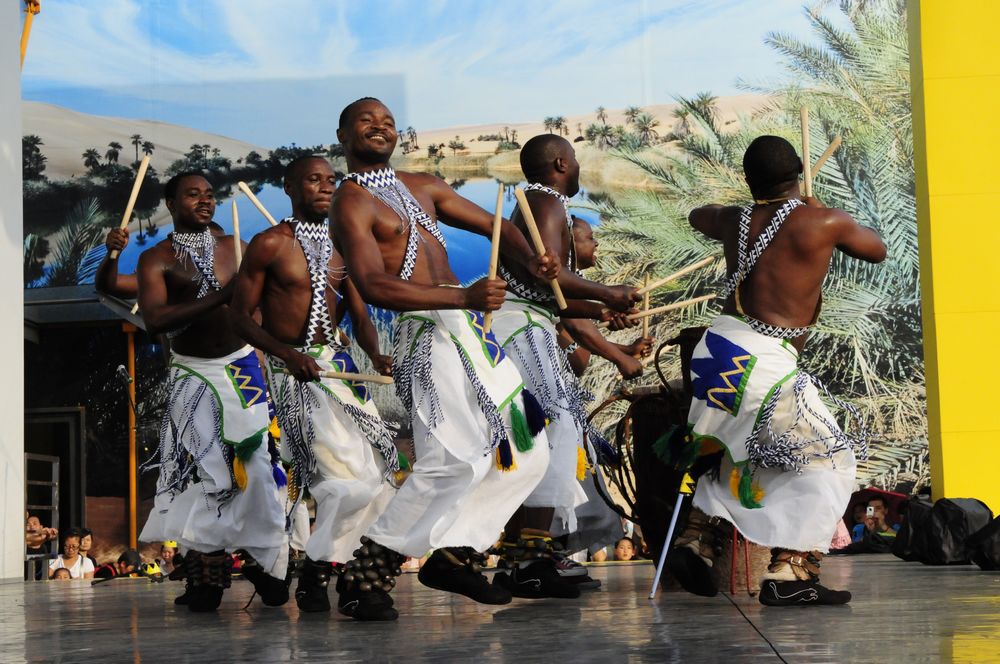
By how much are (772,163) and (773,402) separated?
2.92ft

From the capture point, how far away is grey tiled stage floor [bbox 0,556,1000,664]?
330 cm

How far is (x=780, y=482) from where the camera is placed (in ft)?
15.9

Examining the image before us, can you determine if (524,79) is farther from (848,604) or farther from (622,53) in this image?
(848,604)

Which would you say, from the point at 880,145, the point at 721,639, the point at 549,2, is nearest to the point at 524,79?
the point at 549,2

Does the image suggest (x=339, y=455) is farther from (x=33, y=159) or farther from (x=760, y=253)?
(x=33, y=159)

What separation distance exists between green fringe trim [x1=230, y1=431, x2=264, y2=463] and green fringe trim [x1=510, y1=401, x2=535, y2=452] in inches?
64.6

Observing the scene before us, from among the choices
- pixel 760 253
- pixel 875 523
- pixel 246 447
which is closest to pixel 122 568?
pixel 875 523

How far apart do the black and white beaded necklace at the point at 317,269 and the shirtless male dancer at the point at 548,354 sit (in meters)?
0.72

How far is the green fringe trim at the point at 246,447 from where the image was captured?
5922 mm

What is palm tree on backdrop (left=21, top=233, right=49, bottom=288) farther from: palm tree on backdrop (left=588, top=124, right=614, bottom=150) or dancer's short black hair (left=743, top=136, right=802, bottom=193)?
dancer's short black hair (left=743, top=136, right=802, bottom=193)

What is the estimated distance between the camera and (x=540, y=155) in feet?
19.9

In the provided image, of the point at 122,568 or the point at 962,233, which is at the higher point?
the point at 962,233

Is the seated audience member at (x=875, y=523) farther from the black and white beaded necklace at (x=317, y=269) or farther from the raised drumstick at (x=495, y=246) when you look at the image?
the raised drumstick at (x=495, y=246)

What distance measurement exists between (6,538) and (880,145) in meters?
13.9
